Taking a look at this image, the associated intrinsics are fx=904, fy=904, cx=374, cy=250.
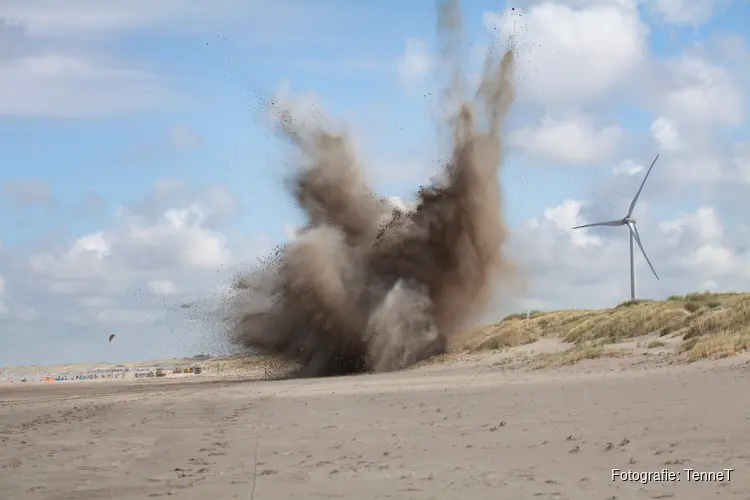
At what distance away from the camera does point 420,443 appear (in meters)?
13.8

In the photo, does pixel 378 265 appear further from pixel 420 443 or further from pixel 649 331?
pixel 420 443

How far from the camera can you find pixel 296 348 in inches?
1555

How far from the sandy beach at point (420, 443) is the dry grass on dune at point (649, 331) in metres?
2.93

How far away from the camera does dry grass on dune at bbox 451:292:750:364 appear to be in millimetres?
25500

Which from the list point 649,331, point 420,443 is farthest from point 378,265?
point 420,443

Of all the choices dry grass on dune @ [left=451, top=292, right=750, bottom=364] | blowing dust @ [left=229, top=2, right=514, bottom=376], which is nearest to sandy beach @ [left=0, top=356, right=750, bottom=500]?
dry grass on dune @ [left=451, top=292, right=750, bottom=364]

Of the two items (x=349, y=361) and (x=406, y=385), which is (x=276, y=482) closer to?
(x=406, y=385)

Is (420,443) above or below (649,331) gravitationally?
below

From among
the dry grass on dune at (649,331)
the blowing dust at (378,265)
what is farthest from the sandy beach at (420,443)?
the blowing dust at (378,265)

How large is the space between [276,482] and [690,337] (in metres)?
21.7

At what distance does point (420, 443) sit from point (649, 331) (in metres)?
22.3

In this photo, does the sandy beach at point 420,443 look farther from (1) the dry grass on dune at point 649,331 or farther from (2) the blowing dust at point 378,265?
(2) the blowing dust at point 378,265

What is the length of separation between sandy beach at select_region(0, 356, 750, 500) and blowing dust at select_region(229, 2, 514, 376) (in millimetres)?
14227

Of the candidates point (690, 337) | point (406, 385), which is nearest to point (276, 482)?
Result: point (406, 385)
